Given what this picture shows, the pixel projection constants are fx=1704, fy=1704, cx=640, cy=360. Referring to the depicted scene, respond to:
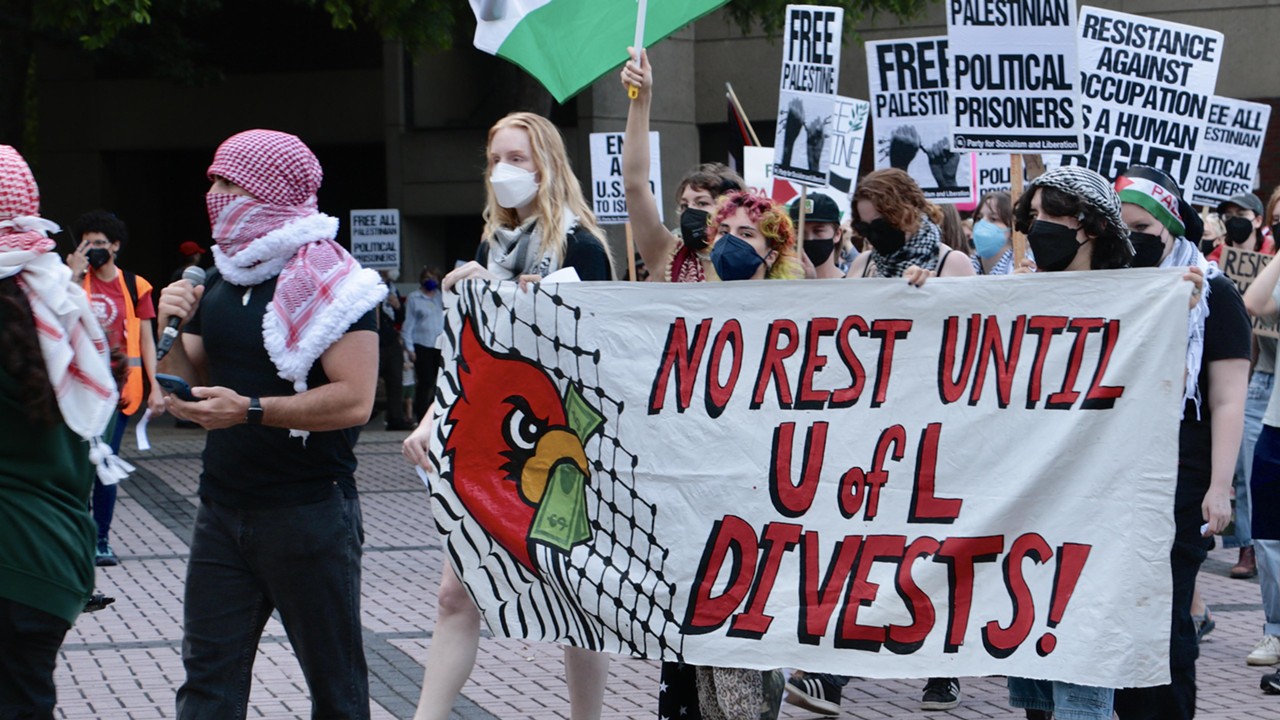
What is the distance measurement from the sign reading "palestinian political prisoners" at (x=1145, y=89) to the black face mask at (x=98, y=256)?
5523 millimetres

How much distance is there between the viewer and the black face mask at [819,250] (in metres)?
7.20

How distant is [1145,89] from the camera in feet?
28.0

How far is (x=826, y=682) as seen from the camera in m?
6.44

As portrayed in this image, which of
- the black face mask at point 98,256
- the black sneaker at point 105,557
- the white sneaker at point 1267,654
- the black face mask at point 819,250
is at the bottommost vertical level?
the black sneaker at point 105,557

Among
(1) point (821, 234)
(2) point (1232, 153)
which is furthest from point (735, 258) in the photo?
(2) point (1232, 153)

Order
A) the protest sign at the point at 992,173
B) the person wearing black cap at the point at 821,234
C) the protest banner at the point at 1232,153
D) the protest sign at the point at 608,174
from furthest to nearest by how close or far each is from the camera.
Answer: the protest sign at the point at 608,174 < the protest sign at the point at 992,173 < the protest banner at the point at 1232,153 < the person wearing black cap at the point at 821,234

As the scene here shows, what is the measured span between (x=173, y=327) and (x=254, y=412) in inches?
15.7

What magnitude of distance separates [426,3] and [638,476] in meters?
13.8

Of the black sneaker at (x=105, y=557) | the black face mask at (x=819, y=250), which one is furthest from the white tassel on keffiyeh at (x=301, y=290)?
the black sneaker at (x=105, y=557)

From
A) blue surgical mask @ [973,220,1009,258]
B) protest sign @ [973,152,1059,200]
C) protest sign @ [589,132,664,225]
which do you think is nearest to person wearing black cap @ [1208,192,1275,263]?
protest sign @ [973,152,1059,200]

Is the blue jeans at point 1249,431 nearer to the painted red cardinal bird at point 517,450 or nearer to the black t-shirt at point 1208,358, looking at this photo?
the black t-shirt at point 1208,358

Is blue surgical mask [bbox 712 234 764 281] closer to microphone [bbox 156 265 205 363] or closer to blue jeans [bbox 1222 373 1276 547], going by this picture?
microphone [bbox 156 265 205 363]

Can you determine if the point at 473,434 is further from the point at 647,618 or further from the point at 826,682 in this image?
the point at 826,682

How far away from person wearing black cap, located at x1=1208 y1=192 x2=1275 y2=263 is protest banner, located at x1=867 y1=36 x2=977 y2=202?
1799mm
